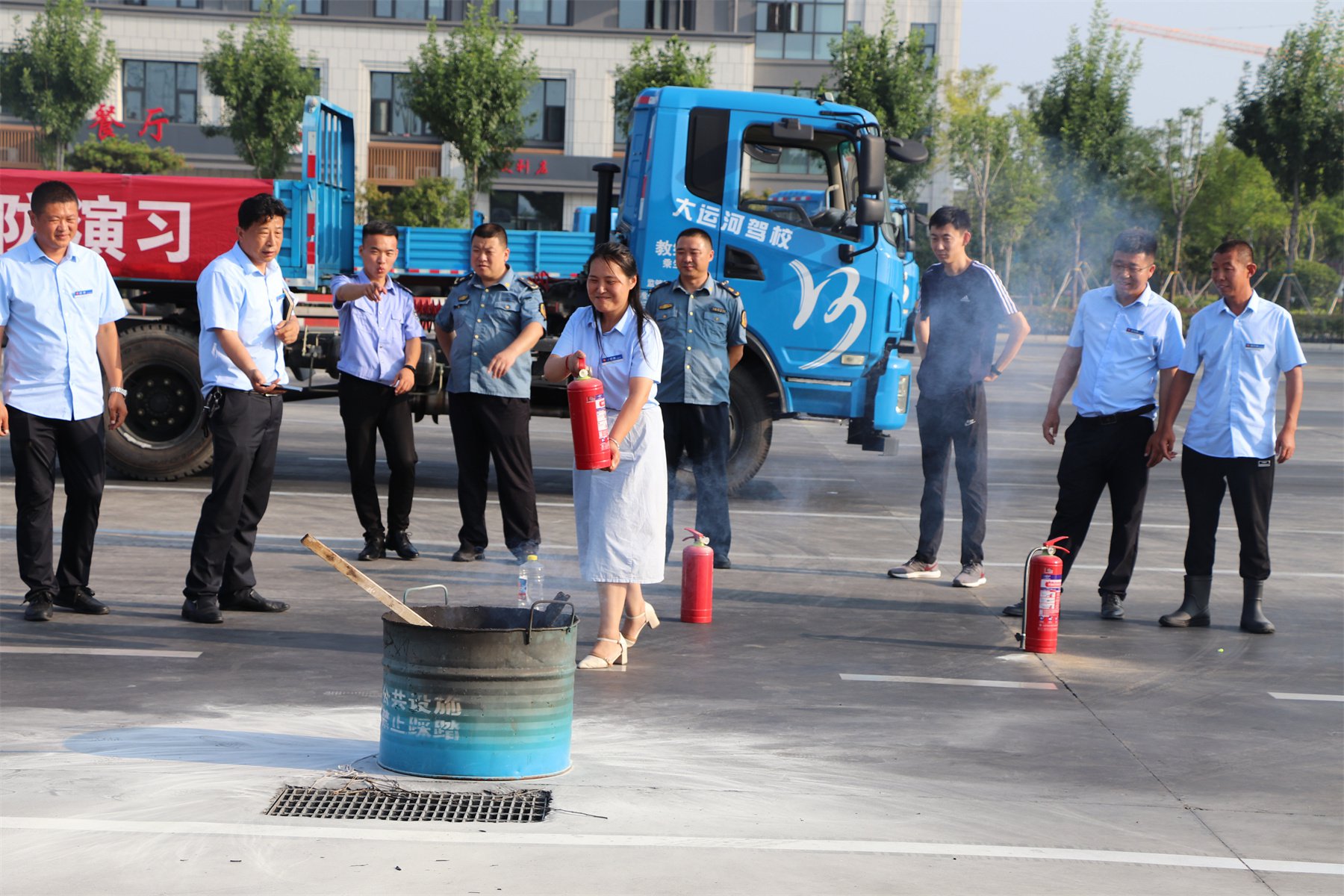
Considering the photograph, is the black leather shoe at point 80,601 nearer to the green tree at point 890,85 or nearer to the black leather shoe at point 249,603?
the black leather shoe at point 249,603

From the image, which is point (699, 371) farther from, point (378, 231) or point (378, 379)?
point (378, 231)

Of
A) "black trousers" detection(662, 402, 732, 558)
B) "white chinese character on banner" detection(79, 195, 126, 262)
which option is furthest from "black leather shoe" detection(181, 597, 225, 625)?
"white chinese character on banner" detection(79, 195, 126, 262)

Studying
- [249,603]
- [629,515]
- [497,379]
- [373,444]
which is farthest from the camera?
[373,444]

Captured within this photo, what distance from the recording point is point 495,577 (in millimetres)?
8633

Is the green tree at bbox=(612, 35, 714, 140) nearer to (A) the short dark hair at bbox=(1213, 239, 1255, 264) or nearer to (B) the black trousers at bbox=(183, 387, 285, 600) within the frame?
(A) the short dark hair at bbox=(1213, 239, 1255, 264)

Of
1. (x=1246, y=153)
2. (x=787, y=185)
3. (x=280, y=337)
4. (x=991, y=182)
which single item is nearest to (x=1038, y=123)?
(x=991, y=182)

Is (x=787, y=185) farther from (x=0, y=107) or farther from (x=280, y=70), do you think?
(x=0, y=107)

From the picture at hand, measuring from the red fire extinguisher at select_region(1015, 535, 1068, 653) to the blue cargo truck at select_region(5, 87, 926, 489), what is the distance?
4.25m

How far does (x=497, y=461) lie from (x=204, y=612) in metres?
2.20

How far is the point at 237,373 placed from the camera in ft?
23.5

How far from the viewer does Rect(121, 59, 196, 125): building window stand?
5069 centimetres

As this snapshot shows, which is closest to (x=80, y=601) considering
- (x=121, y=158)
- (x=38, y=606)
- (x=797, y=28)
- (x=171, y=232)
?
(x=38, y=606)

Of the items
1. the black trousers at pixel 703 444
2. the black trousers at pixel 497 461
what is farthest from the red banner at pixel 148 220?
the black trousers at pixel 703 444

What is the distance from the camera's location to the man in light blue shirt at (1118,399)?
8.03 meters
